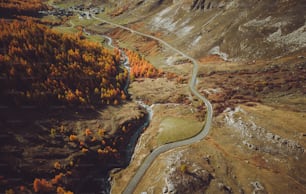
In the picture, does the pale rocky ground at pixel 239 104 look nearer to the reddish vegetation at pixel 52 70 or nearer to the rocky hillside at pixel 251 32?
the rocky hillside at pixel 251 32

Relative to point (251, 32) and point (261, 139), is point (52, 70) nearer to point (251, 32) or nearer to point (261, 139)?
point (261, 139)

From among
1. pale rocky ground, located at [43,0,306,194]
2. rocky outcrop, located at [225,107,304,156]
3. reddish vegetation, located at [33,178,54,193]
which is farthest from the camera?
reddish vegetation, located at [33,178,54,193]

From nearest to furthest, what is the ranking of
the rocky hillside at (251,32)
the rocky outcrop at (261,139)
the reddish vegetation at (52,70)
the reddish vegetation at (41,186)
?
the rocky outcrop at (261,139), the reddish vegetation at (41,186), the reddish vegetation at (52,70), the rocky hillside at (251,32)

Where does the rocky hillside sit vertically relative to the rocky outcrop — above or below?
above

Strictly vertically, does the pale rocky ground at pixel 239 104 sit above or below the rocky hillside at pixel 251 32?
below

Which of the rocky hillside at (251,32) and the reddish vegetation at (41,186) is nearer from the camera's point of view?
the reddish vegetation at (41,186)

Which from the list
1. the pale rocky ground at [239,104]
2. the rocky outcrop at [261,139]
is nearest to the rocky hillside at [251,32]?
the pale rocky ground at [239,104]

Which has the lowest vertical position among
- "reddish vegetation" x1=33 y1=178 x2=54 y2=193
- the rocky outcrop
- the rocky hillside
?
"reddish vegetation" x1=33 y1=178 x2=54 y2=193

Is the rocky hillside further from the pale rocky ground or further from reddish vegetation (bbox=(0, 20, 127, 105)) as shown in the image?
reddish vegetation (bbox=(0, 20, 127, 105))

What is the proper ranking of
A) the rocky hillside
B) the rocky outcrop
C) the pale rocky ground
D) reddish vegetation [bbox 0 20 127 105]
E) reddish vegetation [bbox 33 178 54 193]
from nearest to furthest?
1. the pale rocky ground
2. the rocky outcrop
3. reddish vegetation [bbox 33 178 54 193]
4. reddish vegetation [bbox 0 20 127 105]
5. the rocky hillside

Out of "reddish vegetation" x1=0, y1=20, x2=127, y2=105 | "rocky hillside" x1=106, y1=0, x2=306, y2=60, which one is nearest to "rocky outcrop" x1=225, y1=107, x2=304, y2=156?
"rocky hillside" x1=106, y1=0, x2=306, y2=60

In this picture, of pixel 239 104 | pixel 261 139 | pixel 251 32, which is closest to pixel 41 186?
pixel 261 139

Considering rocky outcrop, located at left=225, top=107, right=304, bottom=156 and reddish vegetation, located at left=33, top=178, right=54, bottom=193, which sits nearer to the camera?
rocky outcrop, located at left=225, top=107, right=304, bottom=156

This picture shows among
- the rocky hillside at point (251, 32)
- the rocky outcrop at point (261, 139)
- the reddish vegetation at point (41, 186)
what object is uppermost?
the rocky hillside at point (251, 32)
